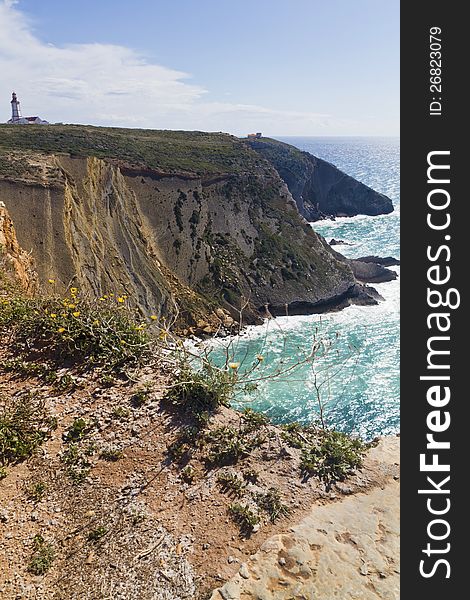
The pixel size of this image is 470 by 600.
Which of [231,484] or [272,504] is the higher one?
[231,484]

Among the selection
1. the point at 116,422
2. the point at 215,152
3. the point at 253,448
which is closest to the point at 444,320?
the point at 253,448

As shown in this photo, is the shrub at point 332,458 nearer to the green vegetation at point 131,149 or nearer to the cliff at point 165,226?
the cliff at point 165,226

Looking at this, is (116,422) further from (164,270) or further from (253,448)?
(164,270)

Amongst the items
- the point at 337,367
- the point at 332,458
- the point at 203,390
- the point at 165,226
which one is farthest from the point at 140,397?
the point at 165,226

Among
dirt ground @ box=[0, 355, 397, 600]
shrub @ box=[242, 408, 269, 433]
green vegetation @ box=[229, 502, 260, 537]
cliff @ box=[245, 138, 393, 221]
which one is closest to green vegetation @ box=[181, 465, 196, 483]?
dirt ground @ box=[0, 355, 397, 600]

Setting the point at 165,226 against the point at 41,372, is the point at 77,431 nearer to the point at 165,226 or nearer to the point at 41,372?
the point at 41,372

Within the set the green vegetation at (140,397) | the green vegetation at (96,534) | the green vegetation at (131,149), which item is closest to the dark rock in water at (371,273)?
the green vegetation at (131,149)
